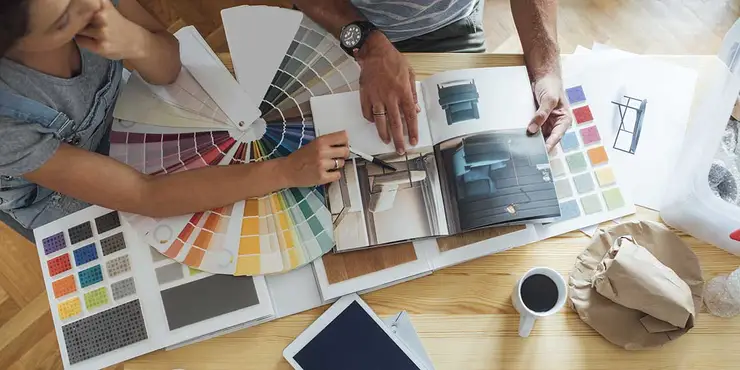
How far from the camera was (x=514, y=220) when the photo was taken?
0.86 m

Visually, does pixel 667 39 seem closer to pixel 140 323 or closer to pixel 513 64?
pixel 513 64

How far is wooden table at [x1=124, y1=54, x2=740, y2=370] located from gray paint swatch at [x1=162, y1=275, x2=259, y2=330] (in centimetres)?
4

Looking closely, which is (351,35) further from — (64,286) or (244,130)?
(64,286)

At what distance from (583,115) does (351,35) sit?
0.39 meters

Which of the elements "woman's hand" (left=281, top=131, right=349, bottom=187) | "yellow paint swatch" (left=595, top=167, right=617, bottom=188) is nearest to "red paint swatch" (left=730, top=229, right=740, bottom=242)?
"yellow paint swatch" (left=595, top=167, right=617, bottom=188)

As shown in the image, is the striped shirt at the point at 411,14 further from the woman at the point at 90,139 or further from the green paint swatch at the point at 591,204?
the green paint swatch at the point at 591,204

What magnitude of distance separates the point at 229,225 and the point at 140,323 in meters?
0.18

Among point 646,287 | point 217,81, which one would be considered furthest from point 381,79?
point 646,287

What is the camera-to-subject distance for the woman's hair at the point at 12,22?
2.08 ft

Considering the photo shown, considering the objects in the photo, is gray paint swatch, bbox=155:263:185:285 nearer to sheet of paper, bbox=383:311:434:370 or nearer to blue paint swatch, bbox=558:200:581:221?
sheet of paper, bbox=383:311:434:370

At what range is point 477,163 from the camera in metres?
0.88

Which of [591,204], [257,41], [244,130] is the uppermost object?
[257,41]

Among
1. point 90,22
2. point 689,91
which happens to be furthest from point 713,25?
point 90,22

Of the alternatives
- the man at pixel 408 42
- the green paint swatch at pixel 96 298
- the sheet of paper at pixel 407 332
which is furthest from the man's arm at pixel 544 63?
the green paint swatch at pixel 96 298
